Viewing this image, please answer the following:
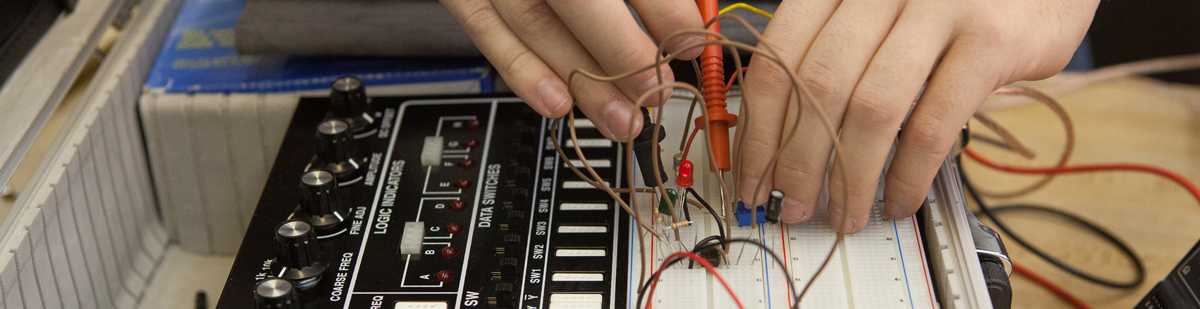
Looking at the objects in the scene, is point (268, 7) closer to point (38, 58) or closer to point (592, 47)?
point (38, 58)

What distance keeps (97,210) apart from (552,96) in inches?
17.5

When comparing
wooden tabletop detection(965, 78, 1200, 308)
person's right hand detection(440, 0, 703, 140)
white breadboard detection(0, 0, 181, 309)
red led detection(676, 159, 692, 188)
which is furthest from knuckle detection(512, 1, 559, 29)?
wooden tabletop detection(965, 78, 1200, 308)

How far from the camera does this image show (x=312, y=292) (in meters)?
0.78

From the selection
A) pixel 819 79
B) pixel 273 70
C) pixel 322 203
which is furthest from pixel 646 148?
pixel 273 70

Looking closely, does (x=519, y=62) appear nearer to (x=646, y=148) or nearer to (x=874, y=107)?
(x=646, y=148)

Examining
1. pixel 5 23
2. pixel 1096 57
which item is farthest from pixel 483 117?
pixel 1096 57

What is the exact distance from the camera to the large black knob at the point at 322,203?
0.84m

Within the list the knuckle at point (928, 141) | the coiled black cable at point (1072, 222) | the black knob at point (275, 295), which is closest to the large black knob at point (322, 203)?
the black knob at point (275, 295)

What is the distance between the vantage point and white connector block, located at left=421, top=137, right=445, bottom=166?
935 mm

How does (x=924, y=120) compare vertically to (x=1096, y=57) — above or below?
above

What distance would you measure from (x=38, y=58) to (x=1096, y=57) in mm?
1421

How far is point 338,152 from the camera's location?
92 centimetres

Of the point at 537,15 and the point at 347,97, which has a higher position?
the point at 537,15

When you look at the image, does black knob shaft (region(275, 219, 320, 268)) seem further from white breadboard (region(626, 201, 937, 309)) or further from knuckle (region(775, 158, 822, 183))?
knuckle (region(775, 158, 822, 183))
